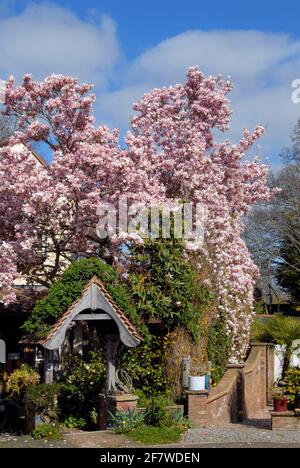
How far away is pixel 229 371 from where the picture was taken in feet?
52.5

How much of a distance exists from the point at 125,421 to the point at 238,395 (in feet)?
15.0

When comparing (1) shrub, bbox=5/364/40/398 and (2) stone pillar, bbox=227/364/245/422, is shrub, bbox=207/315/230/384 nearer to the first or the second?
(2) stone pillar, bbox=227/364/245/422

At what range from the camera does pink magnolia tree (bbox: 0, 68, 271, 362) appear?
51.2ft

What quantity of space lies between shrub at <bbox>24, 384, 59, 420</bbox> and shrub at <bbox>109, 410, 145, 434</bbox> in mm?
1176

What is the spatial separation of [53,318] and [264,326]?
276 inches

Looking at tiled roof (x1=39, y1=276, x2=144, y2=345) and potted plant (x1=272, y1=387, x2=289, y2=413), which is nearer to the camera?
tiled roof (x1=39, y1=276, x2=144, y2=345)

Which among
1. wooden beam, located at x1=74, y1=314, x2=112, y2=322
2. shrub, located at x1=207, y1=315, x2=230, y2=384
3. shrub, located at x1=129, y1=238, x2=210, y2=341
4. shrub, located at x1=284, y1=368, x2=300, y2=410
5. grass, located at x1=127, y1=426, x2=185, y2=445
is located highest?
shrub, located at x1=129, y1=238, x2=210, y2=341

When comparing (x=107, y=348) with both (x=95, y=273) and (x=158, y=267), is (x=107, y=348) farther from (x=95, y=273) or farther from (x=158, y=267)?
(x=158, y=267)

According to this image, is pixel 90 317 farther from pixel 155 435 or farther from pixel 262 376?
pixel 262 376

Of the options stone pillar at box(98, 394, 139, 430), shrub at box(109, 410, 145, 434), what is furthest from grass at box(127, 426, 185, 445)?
stone pillar at box(98, 394, 139, 430)

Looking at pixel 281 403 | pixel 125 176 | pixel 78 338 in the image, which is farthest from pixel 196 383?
pixel 125 176

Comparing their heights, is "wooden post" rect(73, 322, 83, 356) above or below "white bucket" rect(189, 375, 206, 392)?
above

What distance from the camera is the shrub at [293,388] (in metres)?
13.3
